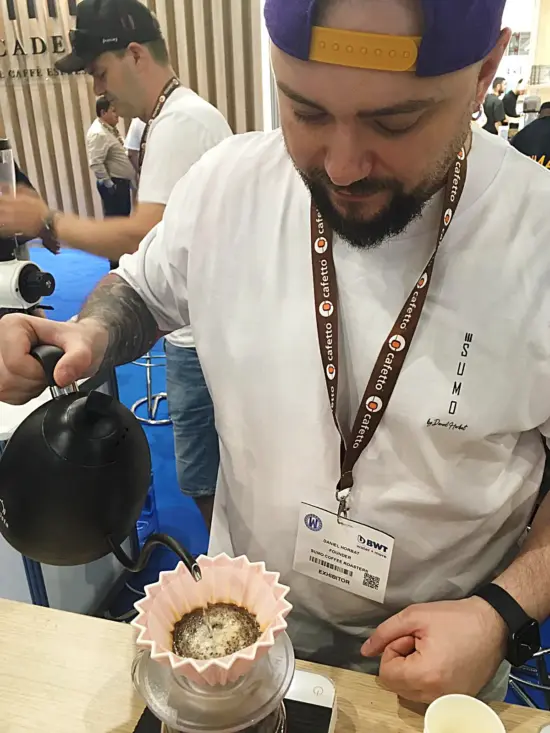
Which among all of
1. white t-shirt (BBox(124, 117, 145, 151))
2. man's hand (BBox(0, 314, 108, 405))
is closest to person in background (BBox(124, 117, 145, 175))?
white t-shirt (BBox(124, 117, 145, 151))

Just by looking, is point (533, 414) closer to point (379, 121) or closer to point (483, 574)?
point (483, 574)

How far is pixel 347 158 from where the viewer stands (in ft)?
2.51

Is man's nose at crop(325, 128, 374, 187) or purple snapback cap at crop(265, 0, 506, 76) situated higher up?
purple snapback cap at crop(265, 0, 506, 76)

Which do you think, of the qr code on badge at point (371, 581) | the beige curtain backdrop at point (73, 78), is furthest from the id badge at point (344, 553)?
the beige curtain backdrop at point (73, 78)

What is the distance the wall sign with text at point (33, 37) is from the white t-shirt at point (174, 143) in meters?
4.71

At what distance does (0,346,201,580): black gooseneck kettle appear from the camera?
0.73 m

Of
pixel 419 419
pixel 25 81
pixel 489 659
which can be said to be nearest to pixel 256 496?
pixel 419 419

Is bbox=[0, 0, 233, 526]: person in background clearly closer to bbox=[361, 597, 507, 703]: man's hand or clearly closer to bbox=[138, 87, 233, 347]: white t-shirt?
bbox=[138, 87, 233, 347]: white t-shirt

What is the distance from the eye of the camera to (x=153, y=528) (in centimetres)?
258

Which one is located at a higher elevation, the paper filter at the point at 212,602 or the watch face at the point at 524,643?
the paper filter at the point at 212,602

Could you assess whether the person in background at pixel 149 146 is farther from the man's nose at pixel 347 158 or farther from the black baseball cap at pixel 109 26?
the man's nose at pixel 347 158

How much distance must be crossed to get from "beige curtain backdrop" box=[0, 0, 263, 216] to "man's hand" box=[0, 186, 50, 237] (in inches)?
158

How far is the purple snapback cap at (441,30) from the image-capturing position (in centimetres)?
66

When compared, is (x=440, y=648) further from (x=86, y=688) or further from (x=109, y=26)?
(x=109, y=26)
